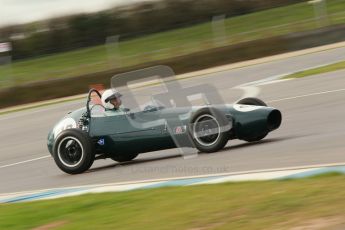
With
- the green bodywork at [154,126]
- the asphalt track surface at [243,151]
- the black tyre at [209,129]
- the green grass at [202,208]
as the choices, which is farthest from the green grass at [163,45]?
the green grass at [202,208]

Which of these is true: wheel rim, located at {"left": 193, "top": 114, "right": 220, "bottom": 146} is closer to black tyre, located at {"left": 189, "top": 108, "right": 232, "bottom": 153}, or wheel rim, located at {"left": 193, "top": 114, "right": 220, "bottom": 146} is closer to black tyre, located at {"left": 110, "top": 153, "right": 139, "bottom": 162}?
black tyre, located at {"left": 189, "top": 108, "right": 232, "bottom": 153}

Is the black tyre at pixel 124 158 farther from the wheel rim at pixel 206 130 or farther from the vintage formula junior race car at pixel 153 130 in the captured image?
the wheel rim at pixel 206 130

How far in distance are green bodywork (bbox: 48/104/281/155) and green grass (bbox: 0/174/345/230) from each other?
1974 mm

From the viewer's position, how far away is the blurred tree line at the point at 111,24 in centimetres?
3906

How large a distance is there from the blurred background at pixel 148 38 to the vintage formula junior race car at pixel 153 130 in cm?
1682

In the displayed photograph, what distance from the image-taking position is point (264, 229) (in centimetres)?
545

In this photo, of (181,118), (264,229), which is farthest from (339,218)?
(181,118)

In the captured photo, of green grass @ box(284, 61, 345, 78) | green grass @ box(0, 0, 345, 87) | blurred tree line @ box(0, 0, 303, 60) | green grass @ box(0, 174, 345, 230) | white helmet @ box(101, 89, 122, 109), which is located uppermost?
blurred tree line @ box(0, 0, 303, 60)

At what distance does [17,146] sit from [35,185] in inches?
204

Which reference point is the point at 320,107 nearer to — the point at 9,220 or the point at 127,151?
the point at 127,151

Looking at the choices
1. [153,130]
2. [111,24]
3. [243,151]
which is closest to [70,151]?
[153,130]

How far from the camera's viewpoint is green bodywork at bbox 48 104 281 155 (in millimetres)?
9430

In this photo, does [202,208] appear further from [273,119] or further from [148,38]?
[148,38]

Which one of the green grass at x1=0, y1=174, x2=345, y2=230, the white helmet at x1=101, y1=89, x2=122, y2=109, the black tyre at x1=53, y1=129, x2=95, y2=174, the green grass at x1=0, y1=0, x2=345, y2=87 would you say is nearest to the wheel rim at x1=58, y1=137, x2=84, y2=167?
the black tyre at x1=53, y1=129, x2=95, y2=174
